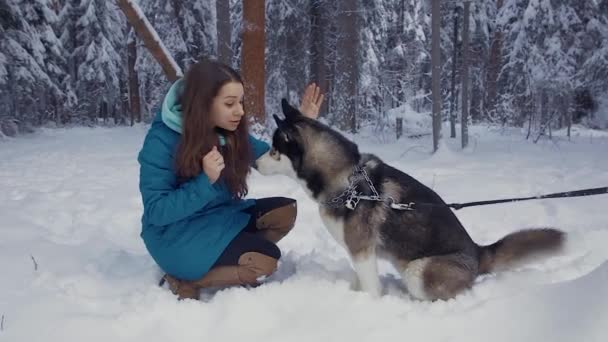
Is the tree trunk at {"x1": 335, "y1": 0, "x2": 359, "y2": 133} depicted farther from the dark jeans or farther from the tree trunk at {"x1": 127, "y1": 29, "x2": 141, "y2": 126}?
the tree trunk at {"x1": 127, "y1": 29, "x2": 141, "y2": 126}

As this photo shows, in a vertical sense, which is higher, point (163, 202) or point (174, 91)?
point (174, 91)

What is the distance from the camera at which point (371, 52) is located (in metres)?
16.4

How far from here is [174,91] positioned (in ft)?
9.14

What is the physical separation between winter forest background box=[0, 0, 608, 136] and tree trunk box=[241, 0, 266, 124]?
193 cm

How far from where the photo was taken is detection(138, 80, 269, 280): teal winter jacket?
8.46ft

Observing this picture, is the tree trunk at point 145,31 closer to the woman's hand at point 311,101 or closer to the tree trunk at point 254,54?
the tree trunk at point 254,54

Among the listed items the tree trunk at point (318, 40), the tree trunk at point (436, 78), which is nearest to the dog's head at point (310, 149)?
the tree trunk at point (436, 78)

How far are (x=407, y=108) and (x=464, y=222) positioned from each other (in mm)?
8770

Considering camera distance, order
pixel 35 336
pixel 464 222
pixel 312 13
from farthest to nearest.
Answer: pixel 312 13, pixel 464 222, pixel 35 336

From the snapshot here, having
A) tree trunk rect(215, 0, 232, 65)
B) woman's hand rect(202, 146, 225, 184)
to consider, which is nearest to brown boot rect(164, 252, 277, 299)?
woman's hand rect(202, 146, 225, 184)

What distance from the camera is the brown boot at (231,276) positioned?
283cm

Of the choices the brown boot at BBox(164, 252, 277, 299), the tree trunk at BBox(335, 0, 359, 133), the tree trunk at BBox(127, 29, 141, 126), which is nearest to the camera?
the brown boot at BBox(164, 252, 277, 299)

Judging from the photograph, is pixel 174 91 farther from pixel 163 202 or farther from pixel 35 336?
pixel 35 336

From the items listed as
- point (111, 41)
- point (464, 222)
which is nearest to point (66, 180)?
point (464, 222)
